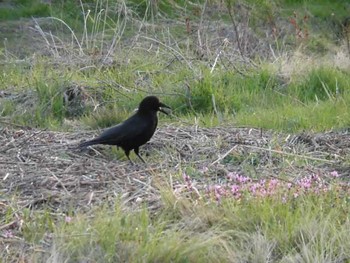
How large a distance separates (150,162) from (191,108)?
258 centimetres

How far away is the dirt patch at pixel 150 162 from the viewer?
19.0ft

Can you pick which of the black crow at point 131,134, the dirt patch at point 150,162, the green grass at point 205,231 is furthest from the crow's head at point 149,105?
the green grass at point 205,231

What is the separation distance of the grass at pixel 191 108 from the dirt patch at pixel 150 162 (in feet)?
0.29

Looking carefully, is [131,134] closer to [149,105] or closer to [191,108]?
[149,105]

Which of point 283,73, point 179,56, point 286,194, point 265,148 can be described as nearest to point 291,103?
point 283,73

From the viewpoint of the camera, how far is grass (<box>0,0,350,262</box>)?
4961 mm

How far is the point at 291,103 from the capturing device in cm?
936

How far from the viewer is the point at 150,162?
6.69 metres

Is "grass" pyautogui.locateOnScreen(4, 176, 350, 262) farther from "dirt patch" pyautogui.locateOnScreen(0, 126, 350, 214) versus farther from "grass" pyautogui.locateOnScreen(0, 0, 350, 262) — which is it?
"dirt patch" pyautogui.locateOnScreen(0, 126, 350, 214)

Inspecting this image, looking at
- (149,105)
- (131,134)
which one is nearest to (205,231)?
(131,134)

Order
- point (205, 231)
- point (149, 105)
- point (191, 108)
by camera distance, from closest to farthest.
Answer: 1. point (205, 231)
2. point (149, 105)
3. point (191, 108)

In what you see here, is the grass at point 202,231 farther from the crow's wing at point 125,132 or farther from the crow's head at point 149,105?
the crow's head at point 149,105

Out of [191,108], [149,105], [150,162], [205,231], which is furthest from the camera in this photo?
[191,108]

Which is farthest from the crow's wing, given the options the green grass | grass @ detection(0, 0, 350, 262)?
the green grass
